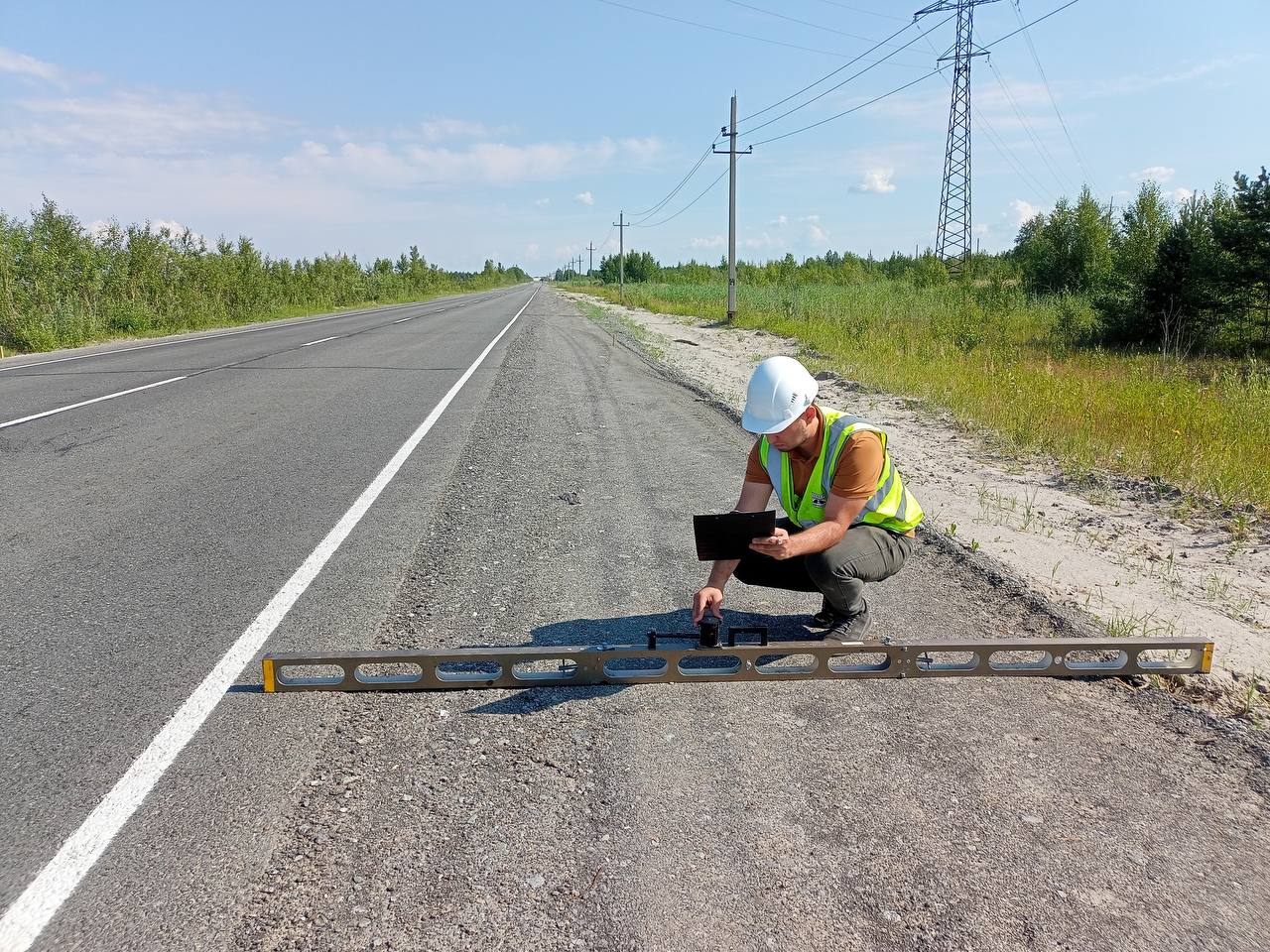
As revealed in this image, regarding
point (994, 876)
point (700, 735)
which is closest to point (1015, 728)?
point (994, 876)

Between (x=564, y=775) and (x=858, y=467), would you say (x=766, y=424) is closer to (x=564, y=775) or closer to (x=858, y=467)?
(x=858, y=467)

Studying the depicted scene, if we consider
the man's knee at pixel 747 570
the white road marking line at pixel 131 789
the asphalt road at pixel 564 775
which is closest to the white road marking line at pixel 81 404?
the asphalt road at pixel 564 775

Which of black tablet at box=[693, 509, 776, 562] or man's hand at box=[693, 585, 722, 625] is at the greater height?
black tablet at box=[693, 509, 776, 562]

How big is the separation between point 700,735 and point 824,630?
1.12 meters

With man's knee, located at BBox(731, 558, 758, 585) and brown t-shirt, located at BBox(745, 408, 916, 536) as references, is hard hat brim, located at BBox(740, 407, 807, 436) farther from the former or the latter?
man's knee, located at BBox(731, 558, 758, 585)

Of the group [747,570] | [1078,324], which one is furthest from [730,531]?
[1078,324]

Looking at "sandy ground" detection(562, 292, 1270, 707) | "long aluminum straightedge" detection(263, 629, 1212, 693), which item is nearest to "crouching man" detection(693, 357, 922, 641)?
"long aluminum straightedge" detection(263, 629, 1212, 693)

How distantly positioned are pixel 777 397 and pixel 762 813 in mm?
1505

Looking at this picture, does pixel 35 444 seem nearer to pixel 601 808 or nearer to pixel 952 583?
pixel 601 808

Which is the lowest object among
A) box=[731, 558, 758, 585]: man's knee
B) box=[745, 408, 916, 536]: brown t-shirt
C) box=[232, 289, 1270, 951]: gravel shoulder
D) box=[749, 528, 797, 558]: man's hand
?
box=[232, 289, 1270, 951]: gravel shoulder

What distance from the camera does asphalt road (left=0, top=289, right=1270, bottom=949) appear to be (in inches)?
77.7

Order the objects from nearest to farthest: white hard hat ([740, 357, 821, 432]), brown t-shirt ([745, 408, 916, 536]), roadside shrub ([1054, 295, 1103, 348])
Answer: white hard hat ([740, 357, 821, 432]) < brown t-shirt ([745, 408, 916, 536]) < roadside shrub ([1054, 295, 1103, 348])

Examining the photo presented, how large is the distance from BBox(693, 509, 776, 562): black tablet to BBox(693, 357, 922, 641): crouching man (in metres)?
0.05

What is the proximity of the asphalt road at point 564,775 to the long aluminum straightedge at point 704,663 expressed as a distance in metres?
0.07
